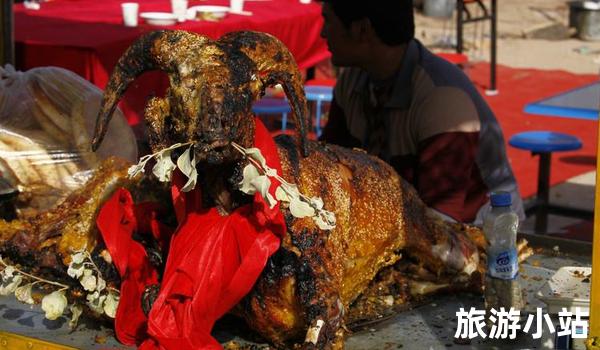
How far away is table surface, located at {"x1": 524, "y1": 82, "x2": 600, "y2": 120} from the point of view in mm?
5785

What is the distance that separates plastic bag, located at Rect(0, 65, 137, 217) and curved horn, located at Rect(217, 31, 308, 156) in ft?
4.20

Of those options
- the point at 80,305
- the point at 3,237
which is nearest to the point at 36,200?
the point at 3,237

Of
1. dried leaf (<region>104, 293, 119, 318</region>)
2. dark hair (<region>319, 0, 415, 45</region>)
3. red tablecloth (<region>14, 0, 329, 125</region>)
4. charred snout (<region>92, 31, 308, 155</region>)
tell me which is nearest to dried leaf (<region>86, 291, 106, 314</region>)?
dried leaf (<region>104, 293, 119, 318</region>)

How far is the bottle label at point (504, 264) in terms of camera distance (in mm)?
3285

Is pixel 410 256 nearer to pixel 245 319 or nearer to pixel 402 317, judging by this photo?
pixel 402 317

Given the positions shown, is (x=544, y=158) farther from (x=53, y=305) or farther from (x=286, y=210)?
(x=53, y=305)

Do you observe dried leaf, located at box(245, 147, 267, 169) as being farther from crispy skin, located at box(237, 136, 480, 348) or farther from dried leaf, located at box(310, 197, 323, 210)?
crispy skin, located at box(237, 136, 480, 348)

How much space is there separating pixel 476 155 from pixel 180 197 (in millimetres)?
1986

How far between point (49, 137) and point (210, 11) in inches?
141

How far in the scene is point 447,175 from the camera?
14.3 ft

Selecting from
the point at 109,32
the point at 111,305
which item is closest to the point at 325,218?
the point at 111,305

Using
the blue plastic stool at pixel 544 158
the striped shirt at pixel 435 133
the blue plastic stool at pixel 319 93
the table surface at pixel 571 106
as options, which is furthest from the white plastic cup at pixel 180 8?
the striped shirt at pixel 435 133

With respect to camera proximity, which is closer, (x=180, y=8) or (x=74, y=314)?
(x=74, y=314)

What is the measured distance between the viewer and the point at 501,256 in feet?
10.8
